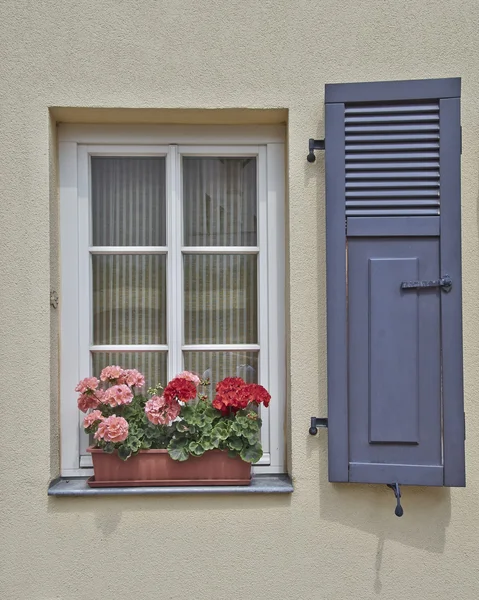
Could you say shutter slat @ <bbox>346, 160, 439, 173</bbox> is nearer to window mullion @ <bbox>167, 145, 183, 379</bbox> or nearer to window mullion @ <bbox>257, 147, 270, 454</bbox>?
window mullion @ <bbox>257, 147, 270, 454</bbox>

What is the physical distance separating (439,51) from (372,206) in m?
0.74

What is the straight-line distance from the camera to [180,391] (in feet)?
8.20

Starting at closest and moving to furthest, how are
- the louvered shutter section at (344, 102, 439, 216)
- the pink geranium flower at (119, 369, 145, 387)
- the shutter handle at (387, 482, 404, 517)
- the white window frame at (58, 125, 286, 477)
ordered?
1. the shutter handle at (387, 482, 404, 517)
2. the louvered shutter section at (344, 102, 439, 216)
3. the pink geranium flower at (119, 369, 145, 387)
4. the white window frame at (58, 125, 286, 477)

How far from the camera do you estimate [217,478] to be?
2582 mm

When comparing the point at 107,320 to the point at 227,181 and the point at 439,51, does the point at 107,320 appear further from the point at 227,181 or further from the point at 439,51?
the point at 439,51

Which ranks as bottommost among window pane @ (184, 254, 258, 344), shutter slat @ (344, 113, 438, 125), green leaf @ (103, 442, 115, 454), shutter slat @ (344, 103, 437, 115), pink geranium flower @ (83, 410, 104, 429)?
green leaf @ (103, 442, 115, 454)

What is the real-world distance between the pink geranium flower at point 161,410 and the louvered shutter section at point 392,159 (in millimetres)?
1111

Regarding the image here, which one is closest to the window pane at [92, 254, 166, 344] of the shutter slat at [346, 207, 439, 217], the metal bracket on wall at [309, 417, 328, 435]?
the metal bracket on wall at [309, 417, 328, 435]

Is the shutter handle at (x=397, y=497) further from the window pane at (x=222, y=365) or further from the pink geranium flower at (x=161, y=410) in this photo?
the pink geranium flower at (x=161, y=410)

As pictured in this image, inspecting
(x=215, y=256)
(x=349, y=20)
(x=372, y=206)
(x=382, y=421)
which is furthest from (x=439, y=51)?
(x=382, y=421)

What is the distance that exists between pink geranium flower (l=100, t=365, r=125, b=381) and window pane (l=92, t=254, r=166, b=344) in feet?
0.69

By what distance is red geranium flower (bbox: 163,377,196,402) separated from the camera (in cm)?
250

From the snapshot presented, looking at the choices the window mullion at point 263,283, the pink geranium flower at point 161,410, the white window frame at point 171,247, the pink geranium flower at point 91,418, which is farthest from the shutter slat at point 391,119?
the pink geranium flower at point 91,418

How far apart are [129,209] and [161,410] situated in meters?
0.95
